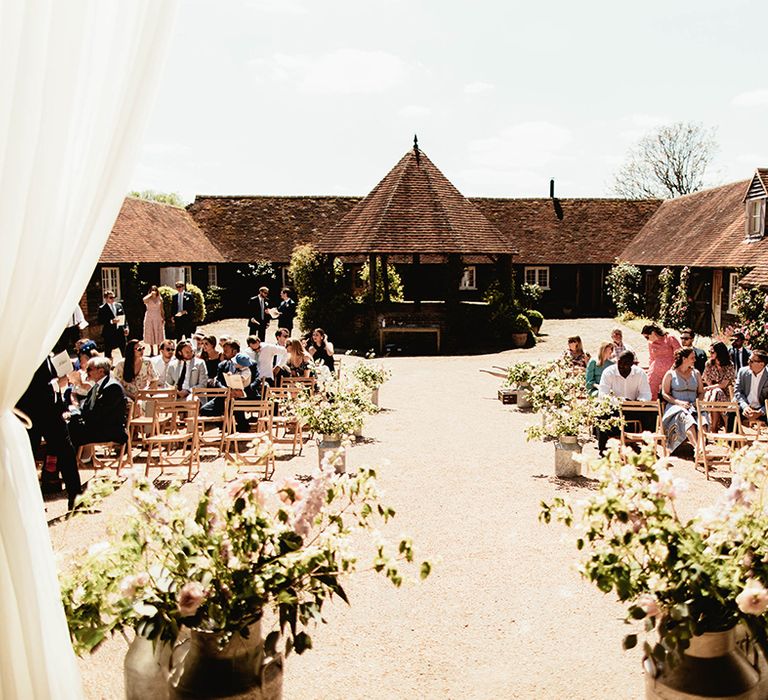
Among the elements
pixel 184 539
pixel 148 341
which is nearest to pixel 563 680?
pixel 184 539

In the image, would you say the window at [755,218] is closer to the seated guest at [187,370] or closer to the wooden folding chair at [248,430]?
the wooden folding chair at [248,430]

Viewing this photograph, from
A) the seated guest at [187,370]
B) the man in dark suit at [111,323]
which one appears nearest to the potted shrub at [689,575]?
the seated guest at [187,370]

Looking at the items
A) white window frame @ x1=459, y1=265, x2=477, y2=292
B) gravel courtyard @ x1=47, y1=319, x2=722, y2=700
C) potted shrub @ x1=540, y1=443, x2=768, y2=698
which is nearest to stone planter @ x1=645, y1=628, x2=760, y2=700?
potted shrub @ x1=540, y1=443, x2=768, y2=698

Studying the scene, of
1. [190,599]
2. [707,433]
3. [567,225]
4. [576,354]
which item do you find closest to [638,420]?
[707,433]

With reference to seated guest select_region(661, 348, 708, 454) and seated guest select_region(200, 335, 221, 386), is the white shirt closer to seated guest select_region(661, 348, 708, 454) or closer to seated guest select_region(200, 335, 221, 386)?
seated guest select_region(661, 348, 708, 454)

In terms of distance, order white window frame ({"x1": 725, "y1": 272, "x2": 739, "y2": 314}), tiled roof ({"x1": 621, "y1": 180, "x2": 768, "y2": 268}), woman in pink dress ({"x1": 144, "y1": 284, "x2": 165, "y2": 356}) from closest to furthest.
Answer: woman in pink dress ({"x1": 144, "y1": 284, "x2": 165, "y2": 356}) < tiled roof ({"x1": 621, "y1": 180, "x2": 768, "y2": 268}) < white window frame ({"x1": 725, "y1": 272, "x2": 739, "y2": 314})

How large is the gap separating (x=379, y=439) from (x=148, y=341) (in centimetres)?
1096

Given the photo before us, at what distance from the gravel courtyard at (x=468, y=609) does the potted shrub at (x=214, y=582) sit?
0.90 feet

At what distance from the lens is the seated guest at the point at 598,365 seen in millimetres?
12445

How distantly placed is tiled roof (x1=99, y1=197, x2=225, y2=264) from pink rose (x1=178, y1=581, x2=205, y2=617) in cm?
2503

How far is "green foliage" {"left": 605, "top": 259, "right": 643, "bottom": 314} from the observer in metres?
36.2

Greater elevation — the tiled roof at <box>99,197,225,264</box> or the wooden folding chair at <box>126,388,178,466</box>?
the tiled roof at <box>99,197,225,264</box>

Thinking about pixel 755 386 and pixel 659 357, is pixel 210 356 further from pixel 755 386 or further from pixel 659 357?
pixel 755 386

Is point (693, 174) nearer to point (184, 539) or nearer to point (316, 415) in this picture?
point (316, 415)
